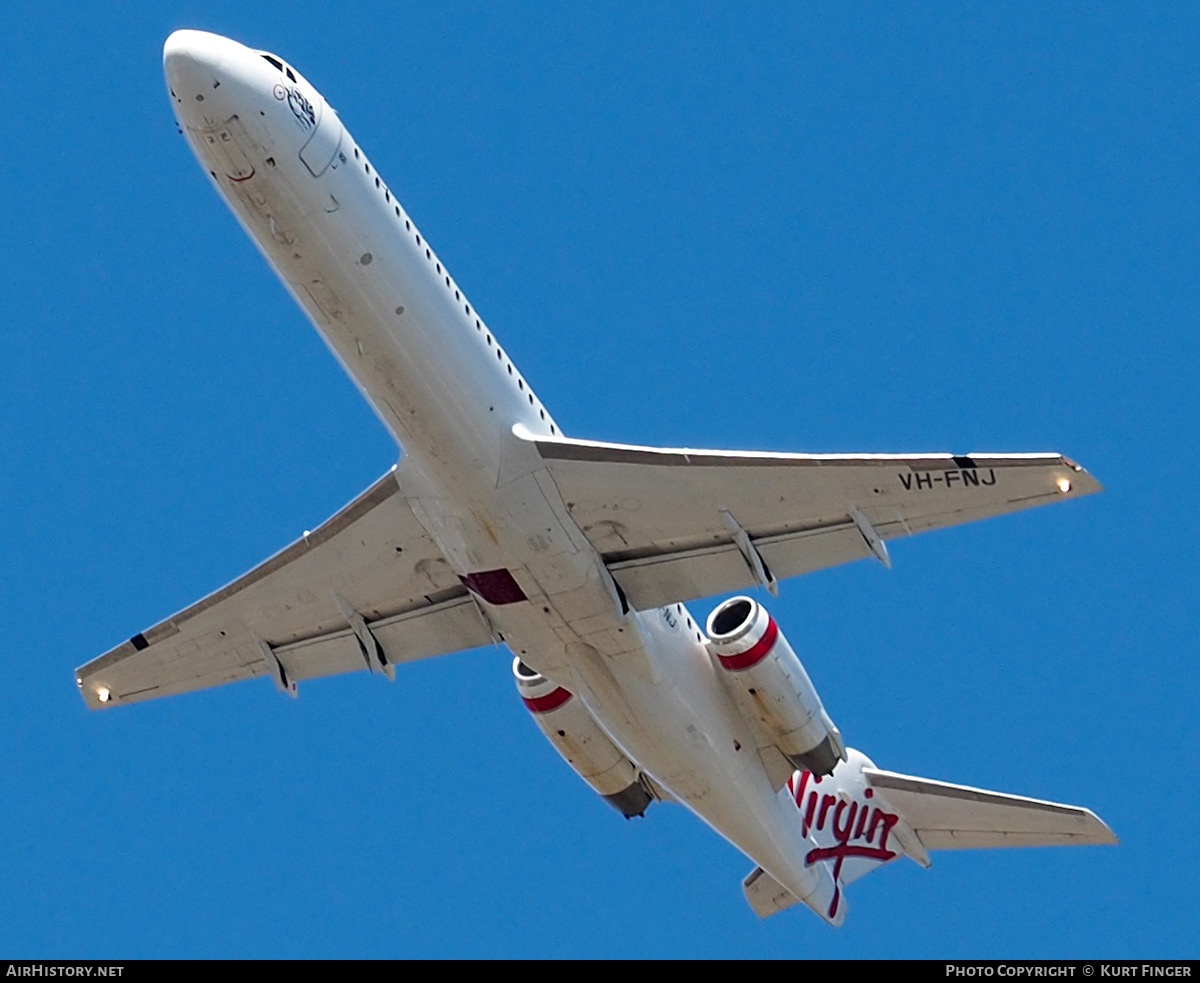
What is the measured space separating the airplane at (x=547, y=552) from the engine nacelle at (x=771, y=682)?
0.12 feet

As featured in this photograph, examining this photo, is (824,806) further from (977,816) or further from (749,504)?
(749,504)

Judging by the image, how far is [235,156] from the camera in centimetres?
2039

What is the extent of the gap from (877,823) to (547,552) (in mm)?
10379

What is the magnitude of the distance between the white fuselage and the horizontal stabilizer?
4.48 metres

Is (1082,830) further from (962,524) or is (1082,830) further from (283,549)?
(283,549)

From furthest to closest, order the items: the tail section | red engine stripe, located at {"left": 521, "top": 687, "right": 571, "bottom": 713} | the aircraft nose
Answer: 1. the tail section
2. red engine stripe, located at {"left": 521, "top": 687, "right": 571, "bottom": 713}
3. the aircraft nose

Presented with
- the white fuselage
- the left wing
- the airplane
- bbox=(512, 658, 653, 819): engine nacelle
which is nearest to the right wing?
the airplane

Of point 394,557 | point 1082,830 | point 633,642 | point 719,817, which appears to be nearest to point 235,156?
point 394,557

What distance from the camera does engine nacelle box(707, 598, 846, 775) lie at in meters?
26.8

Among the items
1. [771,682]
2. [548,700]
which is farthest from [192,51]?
[771,682]

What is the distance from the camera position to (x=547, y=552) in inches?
939

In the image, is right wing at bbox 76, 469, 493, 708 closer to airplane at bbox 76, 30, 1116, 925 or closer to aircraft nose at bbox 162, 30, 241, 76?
airplane at bbox 76, 30, 1116, 925

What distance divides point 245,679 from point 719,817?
24.4 ft

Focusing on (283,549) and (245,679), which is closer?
(283,549)
